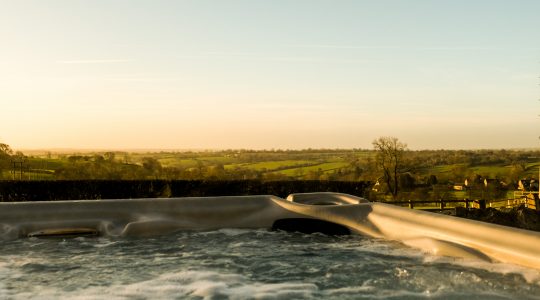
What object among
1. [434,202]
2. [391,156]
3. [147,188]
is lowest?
[434,202]

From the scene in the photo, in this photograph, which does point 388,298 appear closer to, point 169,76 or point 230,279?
point 230,279

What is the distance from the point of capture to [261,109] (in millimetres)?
11594

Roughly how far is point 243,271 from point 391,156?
1428 cm

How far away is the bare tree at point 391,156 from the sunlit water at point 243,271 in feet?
42.2

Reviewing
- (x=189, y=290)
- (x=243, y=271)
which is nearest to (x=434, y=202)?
(x=243, y=271)

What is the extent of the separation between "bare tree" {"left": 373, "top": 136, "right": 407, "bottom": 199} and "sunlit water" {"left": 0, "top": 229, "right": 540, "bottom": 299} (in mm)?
12862

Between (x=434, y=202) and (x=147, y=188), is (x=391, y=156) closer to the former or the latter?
(x=434, y=202)

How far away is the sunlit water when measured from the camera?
250 cm

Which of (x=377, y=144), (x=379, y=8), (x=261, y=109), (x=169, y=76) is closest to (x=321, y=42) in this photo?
(x=379, y=8)

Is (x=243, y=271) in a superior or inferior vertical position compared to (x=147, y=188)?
inferior

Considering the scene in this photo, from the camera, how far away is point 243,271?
2967mm

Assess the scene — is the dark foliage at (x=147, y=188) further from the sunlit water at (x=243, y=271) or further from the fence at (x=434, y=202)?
the sunlit water at (x=243, y=271)

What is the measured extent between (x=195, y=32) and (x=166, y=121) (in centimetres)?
577

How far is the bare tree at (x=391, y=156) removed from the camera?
1644 cm
